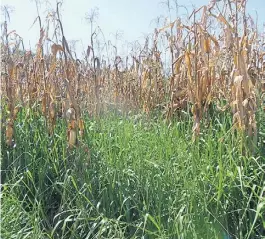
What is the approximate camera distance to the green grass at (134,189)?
1.61 m

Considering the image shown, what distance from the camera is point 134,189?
1.84 m

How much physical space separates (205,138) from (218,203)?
0.61 meters

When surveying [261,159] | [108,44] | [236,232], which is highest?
[108,44]

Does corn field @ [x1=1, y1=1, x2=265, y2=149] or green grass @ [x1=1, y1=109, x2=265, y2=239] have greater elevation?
corn field @ [x1=1, y1=1, x2=265, y2=149]

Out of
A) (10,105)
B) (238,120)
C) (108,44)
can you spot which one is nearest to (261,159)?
(238,120)

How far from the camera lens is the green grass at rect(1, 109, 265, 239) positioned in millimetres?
1609

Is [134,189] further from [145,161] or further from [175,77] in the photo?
[175,77]

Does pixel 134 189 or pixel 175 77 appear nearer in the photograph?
pixel 134 189

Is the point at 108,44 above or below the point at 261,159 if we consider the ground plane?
above

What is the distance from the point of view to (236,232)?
5.28 feet

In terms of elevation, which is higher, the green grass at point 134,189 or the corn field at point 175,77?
the corn field at point 175,77

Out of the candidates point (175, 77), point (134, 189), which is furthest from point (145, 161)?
point (175, 77)

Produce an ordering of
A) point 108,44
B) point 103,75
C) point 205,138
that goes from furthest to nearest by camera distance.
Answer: point 103,75, point 108,44, point 205,138

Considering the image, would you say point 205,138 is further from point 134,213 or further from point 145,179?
point 134,213
